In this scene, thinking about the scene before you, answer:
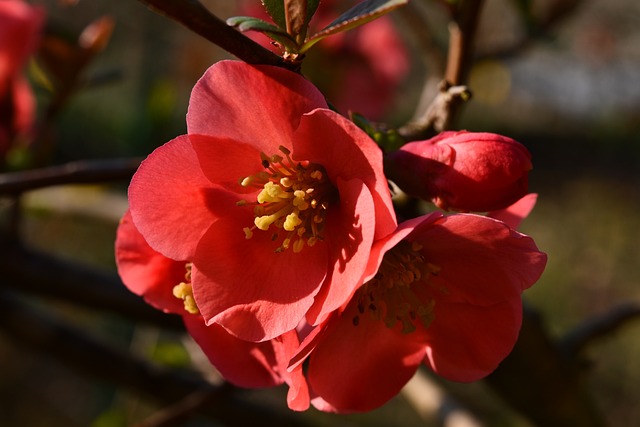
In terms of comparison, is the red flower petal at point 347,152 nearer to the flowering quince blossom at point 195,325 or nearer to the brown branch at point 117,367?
the flowering quince blossom at point 195,325

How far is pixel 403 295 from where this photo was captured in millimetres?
455

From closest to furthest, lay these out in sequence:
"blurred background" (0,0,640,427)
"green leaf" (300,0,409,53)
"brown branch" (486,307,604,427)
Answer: "green leaf" (300,0,409,53) < "brown branch" (486,307,604,427) < "blurred background" (0,0,640,427)

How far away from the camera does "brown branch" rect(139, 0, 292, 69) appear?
338mm

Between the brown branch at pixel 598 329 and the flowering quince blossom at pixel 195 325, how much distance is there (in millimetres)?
403

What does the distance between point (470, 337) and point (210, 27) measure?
24 cm

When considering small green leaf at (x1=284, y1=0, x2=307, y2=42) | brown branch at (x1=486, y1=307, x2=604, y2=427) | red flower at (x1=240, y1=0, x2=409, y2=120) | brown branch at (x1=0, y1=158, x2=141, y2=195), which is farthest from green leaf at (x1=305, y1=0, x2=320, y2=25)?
red flower at (x1=240, y1=0, x2=409, y2=120)

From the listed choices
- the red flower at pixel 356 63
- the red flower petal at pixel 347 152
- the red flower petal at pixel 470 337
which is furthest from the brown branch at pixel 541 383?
the red flower at pixel 356 63

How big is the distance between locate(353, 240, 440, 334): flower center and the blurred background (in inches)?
8.0

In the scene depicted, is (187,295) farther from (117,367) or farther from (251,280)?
(117,367)

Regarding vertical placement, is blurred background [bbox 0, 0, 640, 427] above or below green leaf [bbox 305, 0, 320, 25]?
below

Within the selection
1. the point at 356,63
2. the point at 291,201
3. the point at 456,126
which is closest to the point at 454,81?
the point at 456,126

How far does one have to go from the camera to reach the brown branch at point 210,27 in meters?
0.34

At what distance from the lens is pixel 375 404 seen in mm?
460

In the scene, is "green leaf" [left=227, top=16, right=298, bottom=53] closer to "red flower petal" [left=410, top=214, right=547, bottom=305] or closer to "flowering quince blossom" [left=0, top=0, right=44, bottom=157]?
"red flower petal" [left=410, top=214, right=547, bottom=305]
